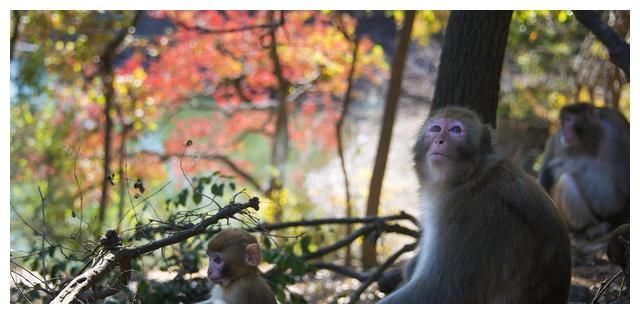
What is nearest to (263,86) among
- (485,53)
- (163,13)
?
(163,13)

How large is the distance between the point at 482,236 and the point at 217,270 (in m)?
1.46

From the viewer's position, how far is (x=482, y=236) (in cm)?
381

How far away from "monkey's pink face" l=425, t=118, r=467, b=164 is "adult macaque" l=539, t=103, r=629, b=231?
4010mm

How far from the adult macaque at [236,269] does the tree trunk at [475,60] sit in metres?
1.84

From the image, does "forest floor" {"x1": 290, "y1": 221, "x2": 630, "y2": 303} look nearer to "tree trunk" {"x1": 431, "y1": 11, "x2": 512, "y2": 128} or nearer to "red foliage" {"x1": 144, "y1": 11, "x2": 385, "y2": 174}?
"tree trunk" {"x1": 431, "y1": 11, "x2": 512, "y2": 128}

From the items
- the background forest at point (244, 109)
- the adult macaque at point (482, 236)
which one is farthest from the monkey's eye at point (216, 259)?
the background forest at point (244, 109)

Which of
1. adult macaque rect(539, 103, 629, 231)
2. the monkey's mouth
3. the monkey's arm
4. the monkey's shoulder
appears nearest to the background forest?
adult macaque rect(539, 103, 629, 231)

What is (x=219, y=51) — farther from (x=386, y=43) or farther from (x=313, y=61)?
(x=386, y=43)

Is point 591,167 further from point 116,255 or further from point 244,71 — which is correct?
point 244,71

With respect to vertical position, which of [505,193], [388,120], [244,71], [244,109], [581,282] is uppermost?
[244,71]

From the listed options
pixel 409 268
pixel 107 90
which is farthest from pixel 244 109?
pixel 409 268

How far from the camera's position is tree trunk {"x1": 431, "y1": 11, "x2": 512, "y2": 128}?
5637 millimetres

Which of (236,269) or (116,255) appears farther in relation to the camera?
(236,269)
